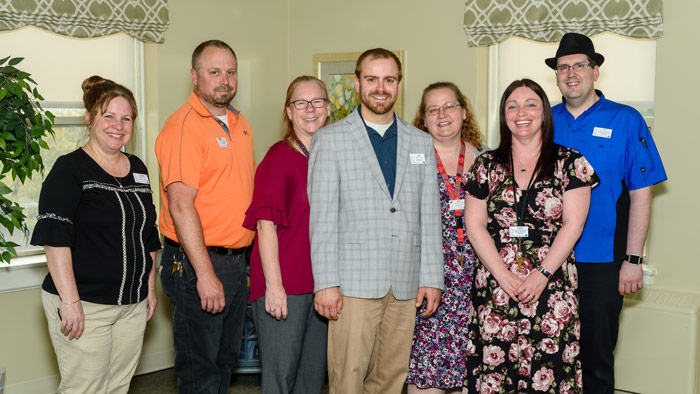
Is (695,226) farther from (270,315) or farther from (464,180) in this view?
(270,315)

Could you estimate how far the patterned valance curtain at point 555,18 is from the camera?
375 centimetres

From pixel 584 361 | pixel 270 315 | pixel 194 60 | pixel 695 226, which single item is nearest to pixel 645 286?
pixel 695 226

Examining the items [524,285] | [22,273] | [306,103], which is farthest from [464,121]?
[22,273]

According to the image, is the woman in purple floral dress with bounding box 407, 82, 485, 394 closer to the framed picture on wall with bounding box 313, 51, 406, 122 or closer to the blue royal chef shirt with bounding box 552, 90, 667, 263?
the blue royal chef shirt with bounding box 552, 90, 667, 263

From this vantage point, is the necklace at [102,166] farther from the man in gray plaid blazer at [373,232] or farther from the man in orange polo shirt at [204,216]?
the man in gray plaid blazer at [373,232]

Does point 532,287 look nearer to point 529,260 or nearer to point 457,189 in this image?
point 529,260

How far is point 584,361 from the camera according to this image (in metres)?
3.03

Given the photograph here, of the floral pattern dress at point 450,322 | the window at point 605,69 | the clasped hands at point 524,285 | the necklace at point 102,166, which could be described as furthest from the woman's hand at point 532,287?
the window at point 605,69

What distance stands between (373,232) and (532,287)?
0.66 m

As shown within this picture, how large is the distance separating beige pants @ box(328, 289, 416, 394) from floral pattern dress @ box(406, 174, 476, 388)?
18cm

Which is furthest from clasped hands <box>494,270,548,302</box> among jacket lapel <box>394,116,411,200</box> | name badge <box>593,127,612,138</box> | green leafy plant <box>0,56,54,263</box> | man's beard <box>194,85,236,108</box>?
green leafy plant <box>0,56,54,263</box>

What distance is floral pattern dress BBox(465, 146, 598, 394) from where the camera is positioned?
2.68 metres

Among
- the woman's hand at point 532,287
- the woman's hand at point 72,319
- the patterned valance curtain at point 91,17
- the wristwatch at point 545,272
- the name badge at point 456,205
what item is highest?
the patterned valance curtain at point 91,17

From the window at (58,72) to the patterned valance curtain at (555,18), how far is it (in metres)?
2.25
